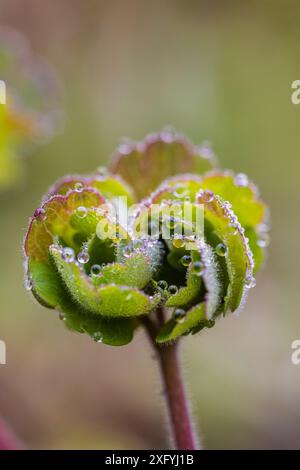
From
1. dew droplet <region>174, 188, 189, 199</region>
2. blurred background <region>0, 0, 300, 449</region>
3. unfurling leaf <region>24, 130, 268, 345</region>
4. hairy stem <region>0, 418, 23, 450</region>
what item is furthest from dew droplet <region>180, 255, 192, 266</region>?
blurred background <region>0, 0, 300, 449</region>

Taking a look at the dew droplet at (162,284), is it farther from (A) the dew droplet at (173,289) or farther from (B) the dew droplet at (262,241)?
(B) the dew droplet at (262,241)

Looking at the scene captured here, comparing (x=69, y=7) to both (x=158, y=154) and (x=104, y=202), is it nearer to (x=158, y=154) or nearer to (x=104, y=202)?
(x=158, y=154)

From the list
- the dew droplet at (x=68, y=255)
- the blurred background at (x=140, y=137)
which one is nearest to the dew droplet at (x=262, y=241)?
the dew droplet at (x=68, y=255)

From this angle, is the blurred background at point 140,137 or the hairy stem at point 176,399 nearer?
the hairy stem at point 176,399

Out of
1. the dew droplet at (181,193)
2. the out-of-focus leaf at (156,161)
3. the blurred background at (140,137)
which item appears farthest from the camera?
the blurred background at (140,137)

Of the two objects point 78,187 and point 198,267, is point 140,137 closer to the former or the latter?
point 78,187

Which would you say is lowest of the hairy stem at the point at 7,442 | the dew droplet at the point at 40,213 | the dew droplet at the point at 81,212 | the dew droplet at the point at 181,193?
the hairy stem at the point at 7,442

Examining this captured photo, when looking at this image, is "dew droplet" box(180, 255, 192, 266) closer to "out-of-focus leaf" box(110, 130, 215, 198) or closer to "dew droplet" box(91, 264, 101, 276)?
"dew droplet" box(91, 264, 101, 276)
